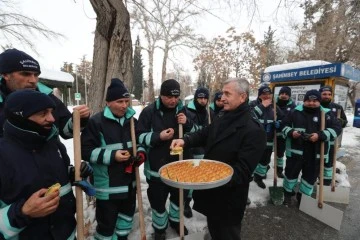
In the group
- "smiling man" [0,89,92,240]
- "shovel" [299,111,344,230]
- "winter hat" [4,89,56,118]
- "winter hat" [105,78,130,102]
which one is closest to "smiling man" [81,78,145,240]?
"winter hat" [105,78,130,102]

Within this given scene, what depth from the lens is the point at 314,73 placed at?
6828 mm

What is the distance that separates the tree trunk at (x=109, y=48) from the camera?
3641 millimetres

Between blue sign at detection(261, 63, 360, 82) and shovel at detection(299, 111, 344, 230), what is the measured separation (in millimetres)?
3288

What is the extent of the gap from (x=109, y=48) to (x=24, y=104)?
7.94 ft

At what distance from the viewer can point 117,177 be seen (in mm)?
2633

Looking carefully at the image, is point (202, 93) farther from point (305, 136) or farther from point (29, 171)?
point (29, 171)

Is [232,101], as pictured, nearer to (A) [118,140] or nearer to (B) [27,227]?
(A) [118,140]

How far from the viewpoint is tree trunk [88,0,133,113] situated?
3641 millimetres

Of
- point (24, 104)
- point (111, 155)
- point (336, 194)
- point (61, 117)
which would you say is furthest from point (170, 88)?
point (336, 194)

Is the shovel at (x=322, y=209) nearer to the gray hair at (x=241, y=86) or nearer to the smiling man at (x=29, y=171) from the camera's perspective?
the gray hair at (x=241, y=86)

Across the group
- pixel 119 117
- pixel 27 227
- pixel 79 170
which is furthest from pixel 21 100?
pixel 119 117

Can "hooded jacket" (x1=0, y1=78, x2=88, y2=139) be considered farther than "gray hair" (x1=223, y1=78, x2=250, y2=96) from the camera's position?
No

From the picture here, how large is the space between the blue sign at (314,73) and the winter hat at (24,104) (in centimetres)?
699

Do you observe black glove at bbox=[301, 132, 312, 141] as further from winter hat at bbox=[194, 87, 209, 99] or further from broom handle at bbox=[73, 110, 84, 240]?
broom handle at bbox=[73, 110, 84, 240]
